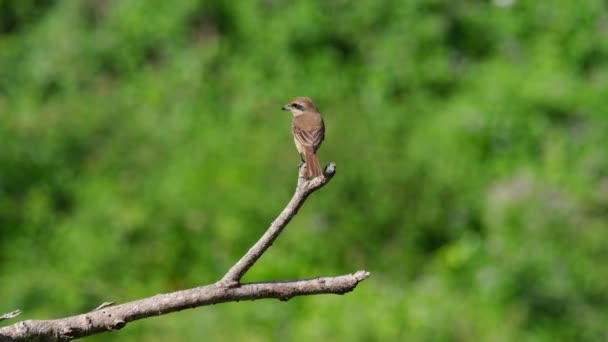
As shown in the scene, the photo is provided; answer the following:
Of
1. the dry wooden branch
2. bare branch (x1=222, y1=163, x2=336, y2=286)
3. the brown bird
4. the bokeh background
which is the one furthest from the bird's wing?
the bokeh background

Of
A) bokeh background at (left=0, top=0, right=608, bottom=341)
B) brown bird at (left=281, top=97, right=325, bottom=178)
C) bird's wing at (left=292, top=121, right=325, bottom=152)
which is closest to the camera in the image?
brown bird at (left=281, top=97, right=325, bottom=178)

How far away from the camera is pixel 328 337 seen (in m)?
10.2

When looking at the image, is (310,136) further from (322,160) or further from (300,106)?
Answer: (322,160)

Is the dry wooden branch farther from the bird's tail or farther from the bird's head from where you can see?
the bird's head

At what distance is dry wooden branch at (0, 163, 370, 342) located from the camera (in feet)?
8.61

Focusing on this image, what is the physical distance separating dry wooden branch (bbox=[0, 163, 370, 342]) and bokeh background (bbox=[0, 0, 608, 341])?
7.46 metres

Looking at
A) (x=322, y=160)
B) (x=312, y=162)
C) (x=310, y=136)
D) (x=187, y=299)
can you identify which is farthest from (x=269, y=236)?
(x=322, y=160)

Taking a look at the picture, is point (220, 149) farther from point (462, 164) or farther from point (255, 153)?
point (462, 164)

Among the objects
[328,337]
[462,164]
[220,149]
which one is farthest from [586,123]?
[328,337]

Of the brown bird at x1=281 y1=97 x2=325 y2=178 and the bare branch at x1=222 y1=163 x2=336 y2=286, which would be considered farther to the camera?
the brown bird at x1=281 y1=97 x2=325 y2=178

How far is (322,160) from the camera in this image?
12.2 meters

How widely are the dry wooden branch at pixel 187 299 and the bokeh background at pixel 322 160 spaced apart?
7.46 meters

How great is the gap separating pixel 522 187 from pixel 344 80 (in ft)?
12.2

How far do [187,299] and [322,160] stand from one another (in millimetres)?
9441
